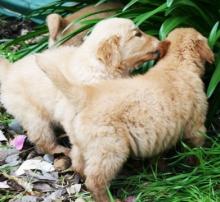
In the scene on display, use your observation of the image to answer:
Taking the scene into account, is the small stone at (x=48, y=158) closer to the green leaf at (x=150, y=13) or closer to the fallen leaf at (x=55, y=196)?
the fallen leaf at (x=55, y=196)

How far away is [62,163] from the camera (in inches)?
191

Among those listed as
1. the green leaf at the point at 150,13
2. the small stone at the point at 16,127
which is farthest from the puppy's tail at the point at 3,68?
the green leaf at the point at 150,13

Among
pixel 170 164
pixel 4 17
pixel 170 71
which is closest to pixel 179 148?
pixel 170 164

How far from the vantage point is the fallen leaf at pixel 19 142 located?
5138 millimetres

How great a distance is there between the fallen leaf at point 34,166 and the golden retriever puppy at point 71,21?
47.3 inches

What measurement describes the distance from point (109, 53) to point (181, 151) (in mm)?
889

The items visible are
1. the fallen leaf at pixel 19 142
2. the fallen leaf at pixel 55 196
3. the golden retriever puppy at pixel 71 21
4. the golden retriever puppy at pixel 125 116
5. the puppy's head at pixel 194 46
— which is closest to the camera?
the golden retriever puppy at pixel 125 116

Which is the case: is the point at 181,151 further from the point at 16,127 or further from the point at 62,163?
the point at 16,127

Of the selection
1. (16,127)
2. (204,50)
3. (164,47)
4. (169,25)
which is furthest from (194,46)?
(16,127)

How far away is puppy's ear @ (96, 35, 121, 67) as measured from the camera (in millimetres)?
4652

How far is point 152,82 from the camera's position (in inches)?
169

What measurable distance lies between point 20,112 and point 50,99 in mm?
299

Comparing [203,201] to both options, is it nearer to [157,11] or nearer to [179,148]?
[179,148]

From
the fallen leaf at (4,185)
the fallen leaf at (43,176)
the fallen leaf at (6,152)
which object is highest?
the fallen leaf at (6,152)
